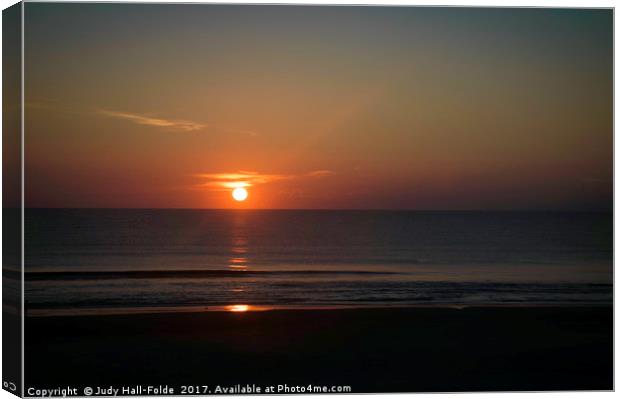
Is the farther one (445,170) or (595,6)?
(445,170)

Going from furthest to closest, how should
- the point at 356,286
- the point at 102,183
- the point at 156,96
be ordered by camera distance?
the point at 356,286 < the point at 102,183 < the point at 156,96

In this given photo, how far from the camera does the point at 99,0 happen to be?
226 inches

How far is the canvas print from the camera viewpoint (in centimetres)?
577

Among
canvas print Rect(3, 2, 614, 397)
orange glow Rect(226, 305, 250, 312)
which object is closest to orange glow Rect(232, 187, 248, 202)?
canvas print Rect(3, 2, 614, 397)

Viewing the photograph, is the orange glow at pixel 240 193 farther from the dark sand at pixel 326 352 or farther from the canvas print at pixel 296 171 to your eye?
the dark sand at pixel 326 352

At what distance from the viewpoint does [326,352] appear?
609cm

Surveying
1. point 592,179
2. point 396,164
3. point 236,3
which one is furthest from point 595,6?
point 236,3

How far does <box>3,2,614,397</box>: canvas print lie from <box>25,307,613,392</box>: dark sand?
0.04 ft

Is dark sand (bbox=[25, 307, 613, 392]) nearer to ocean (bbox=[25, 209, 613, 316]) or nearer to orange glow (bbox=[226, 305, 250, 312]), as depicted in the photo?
orange glow (bbox=[226, 305, 250, 312])

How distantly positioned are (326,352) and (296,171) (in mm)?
1308

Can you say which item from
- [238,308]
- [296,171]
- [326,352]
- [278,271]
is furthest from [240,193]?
[278,271]

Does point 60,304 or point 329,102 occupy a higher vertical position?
point 329,102

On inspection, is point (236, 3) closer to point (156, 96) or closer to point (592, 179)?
point (156, 96)

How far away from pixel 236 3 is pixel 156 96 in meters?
0.84
